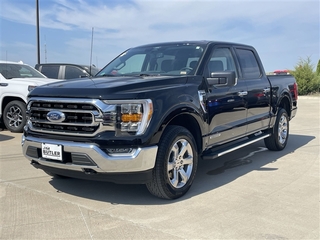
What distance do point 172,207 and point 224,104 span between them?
1690mm

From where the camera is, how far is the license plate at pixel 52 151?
3656mm

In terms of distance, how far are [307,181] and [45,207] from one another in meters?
3.45

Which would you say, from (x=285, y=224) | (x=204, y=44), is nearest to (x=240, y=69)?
(x=204, y=44)

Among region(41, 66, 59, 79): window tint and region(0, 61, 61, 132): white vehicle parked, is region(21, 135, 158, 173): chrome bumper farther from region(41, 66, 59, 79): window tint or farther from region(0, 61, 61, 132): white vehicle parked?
region(41, 66, 59, 79): window tint

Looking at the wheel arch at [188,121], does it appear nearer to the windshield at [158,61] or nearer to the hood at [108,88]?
the hood at [108,88]

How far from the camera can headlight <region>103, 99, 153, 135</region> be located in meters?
3.49

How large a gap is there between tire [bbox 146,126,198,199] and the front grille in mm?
769

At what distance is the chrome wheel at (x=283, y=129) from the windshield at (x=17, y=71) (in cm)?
624

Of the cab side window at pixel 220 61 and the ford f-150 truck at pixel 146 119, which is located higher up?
the cab side window at pixel 220 61

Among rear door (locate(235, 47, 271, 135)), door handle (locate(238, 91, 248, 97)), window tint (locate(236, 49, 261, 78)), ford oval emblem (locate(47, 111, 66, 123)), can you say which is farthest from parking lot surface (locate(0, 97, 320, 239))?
window tint (locate(236, 49, 261, 78))

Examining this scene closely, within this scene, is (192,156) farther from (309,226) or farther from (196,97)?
(309,226)

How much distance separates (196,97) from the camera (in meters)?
4.26

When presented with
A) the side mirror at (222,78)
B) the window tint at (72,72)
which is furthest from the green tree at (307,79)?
the side mirror at (222,78)

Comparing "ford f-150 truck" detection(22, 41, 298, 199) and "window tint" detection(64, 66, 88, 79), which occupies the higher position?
"window tint" detection(64, 66, 88, 79)
